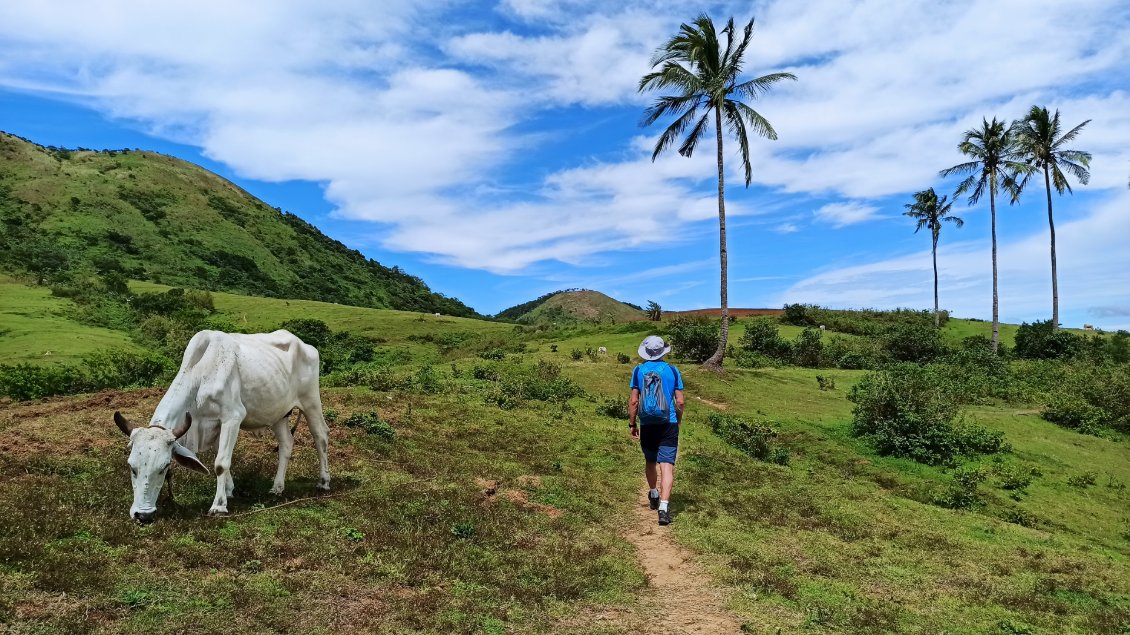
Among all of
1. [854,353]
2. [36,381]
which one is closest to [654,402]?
[36,381]

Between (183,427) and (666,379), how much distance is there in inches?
270

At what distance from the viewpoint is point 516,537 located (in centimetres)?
930

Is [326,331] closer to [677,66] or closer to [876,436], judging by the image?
[677,66]

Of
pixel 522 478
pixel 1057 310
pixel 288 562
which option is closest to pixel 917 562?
pixel 522 478

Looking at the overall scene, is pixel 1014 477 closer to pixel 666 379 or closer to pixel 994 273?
pixel 666 379

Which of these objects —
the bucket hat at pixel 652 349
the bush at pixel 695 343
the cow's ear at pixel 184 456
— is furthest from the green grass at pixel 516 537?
the bush at pixel 695 343

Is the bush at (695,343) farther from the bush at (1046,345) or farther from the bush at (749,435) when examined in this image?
the bush at (1046,345)

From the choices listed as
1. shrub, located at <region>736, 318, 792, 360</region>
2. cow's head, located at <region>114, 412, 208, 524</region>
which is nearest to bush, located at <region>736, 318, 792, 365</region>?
shrub, located at <region>736, 318, 792, 360</region>

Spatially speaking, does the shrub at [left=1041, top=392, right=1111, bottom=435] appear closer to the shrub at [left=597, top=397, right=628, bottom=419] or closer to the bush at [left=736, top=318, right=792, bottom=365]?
the bush at [left=736, top=318, right=792, bottom=365]

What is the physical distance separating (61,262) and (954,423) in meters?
75.8

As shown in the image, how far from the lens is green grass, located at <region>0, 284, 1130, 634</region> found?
632 cm

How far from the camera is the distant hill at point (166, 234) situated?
72188 millimetres

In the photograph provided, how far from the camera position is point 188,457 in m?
7.89

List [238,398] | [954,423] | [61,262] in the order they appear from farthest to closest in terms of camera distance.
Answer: [61,262]
[954,423]
[238,398]
